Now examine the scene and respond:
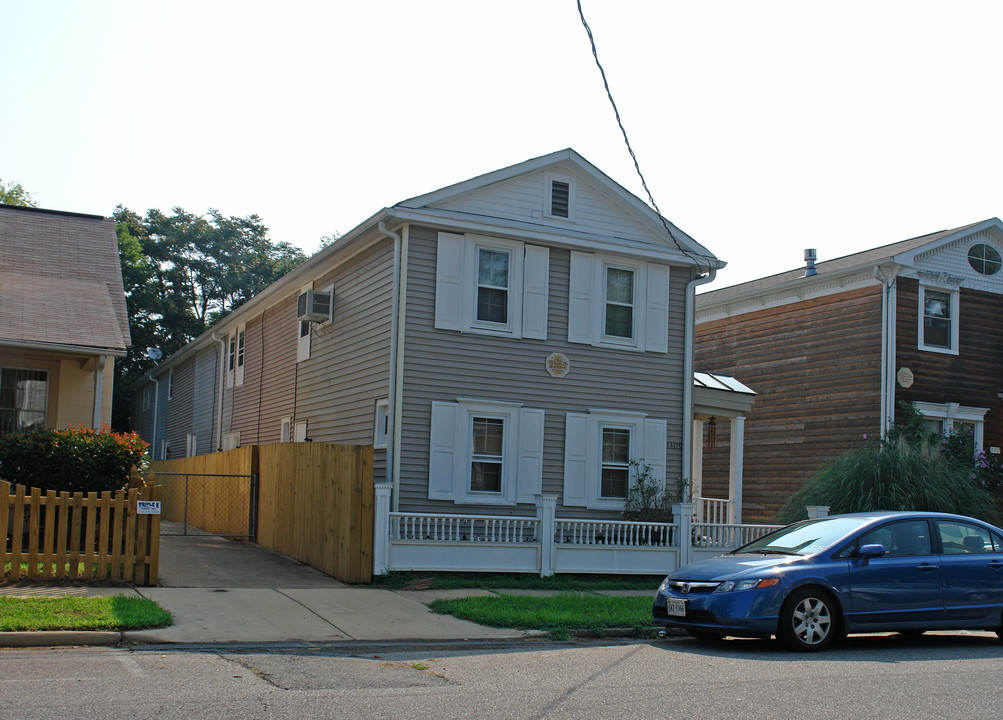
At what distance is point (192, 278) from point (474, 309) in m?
38.4

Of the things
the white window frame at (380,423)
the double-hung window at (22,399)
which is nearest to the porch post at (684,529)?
the white window frame at (380,423)

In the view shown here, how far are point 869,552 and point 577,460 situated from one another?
784 cm

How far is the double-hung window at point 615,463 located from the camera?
699 inches

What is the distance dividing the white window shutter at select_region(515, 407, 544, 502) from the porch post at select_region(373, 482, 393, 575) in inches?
135

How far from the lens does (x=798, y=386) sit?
78.5 feet

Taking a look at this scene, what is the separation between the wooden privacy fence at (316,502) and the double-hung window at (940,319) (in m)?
14.2

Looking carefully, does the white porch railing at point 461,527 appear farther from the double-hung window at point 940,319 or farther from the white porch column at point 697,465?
the double-hung window at point 940,319

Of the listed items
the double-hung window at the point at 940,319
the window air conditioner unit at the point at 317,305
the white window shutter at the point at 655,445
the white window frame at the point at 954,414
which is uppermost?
the double-hung window at the point at 940,319

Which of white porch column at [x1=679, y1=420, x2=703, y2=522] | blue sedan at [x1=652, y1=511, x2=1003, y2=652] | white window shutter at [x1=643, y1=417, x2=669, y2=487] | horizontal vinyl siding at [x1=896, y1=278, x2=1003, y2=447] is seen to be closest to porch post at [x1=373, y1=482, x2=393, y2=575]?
blue sedan at [x1=652, y1=511, x2=1003, y2=652]

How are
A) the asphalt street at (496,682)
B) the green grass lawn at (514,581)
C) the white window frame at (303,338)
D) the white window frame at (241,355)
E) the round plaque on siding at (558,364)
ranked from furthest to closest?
the white window frame at (241,355) < the white window frame at (303,338) < the round plaque on siding at (558,364) < the green grass lawn at (514,581) < the asphalt street at (496,682)

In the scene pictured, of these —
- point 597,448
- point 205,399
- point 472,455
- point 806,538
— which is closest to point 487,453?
point 472,455

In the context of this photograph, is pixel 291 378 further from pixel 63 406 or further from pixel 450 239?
pixel 450 239

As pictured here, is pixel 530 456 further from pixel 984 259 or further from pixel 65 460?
pixel 984 259

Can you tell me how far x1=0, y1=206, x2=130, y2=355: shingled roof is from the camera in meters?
16.3
